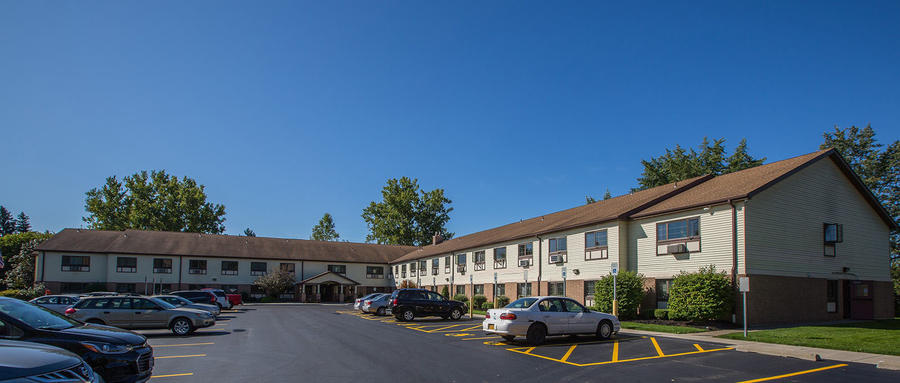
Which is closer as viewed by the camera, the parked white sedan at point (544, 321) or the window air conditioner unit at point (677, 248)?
the parked white sedan at point (544, 321)

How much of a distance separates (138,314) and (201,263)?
3975 centimetres

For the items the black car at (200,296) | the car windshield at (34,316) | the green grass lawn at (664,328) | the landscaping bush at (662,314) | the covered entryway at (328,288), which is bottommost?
the covered entryway at (328,288)

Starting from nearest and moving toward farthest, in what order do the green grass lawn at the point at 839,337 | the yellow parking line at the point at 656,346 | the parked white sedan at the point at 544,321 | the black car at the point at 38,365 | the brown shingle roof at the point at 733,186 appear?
1. the black car at the point at 38,365
2. the yellow parking line at the point at 656,346
3. the green grass lawn at the point at 839,337
4. the parked white sedan at the point at 544,321
5. the brown shingle roof at the point at 733,186

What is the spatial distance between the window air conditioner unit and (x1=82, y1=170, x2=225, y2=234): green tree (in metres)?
67.7

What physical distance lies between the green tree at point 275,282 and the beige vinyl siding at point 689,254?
1543 inches

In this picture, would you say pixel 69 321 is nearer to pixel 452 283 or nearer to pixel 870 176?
pixel 452 283

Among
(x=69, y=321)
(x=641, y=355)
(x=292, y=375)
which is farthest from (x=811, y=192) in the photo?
(x=69, y=321)

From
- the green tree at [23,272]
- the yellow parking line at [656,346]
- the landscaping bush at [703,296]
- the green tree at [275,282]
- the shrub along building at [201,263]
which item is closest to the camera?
the yellow parking line at [656,346]

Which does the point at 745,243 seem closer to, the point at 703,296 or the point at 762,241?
the point at 762,241

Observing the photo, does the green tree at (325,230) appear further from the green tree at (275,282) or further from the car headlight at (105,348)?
the car headlight at (105,348)

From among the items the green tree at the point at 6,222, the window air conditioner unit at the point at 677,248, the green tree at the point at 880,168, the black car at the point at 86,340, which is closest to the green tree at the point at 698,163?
the green tree at the point at 880,168

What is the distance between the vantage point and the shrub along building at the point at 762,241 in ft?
73.5

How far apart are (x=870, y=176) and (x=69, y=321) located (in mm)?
53674

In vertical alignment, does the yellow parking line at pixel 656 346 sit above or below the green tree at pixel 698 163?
below
